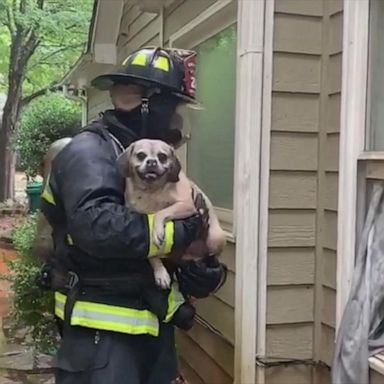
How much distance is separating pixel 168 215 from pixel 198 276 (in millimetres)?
277

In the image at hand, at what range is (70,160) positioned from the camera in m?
2.30

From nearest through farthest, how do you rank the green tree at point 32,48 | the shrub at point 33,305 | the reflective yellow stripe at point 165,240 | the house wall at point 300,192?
1. the reflective yellow stripe at point 165,240
2. the house wall at point 300,192
3. the shrub at point 33,305
4. the green tree at point 32,48

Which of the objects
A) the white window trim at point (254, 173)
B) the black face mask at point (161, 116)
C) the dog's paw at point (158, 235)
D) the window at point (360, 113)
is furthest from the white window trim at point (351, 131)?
the dog's paw at point (158, 235)

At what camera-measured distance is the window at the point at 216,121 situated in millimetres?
4410

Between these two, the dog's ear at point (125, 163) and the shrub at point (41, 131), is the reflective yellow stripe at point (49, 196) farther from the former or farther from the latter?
the shrub at point (41, 131)

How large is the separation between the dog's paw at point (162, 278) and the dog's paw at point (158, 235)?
15 centimetres

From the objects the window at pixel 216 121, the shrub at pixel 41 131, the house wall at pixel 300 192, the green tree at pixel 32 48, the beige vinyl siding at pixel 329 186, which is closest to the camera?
the beige vinyl siding at pixel 329 186

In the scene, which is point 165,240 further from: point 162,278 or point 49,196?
point 49,196

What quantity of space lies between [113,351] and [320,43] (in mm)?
1922

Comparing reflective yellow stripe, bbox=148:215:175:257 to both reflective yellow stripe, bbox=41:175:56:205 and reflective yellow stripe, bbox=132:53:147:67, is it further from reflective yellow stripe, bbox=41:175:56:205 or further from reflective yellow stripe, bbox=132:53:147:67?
reflective yellow stripe, bbox=132:53:147:67

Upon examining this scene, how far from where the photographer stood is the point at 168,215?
2289 millimetres

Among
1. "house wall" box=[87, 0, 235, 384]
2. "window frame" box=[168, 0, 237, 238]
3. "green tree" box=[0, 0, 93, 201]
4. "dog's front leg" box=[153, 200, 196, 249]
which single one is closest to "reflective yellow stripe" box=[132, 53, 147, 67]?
"dog's front leg" box=[153, 200, 196, 249]

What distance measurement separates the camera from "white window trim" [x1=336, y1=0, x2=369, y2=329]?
3.06m

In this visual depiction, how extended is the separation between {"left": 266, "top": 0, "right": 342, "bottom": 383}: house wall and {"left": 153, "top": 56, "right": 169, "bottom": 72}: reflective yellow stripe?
1133 millimetres
